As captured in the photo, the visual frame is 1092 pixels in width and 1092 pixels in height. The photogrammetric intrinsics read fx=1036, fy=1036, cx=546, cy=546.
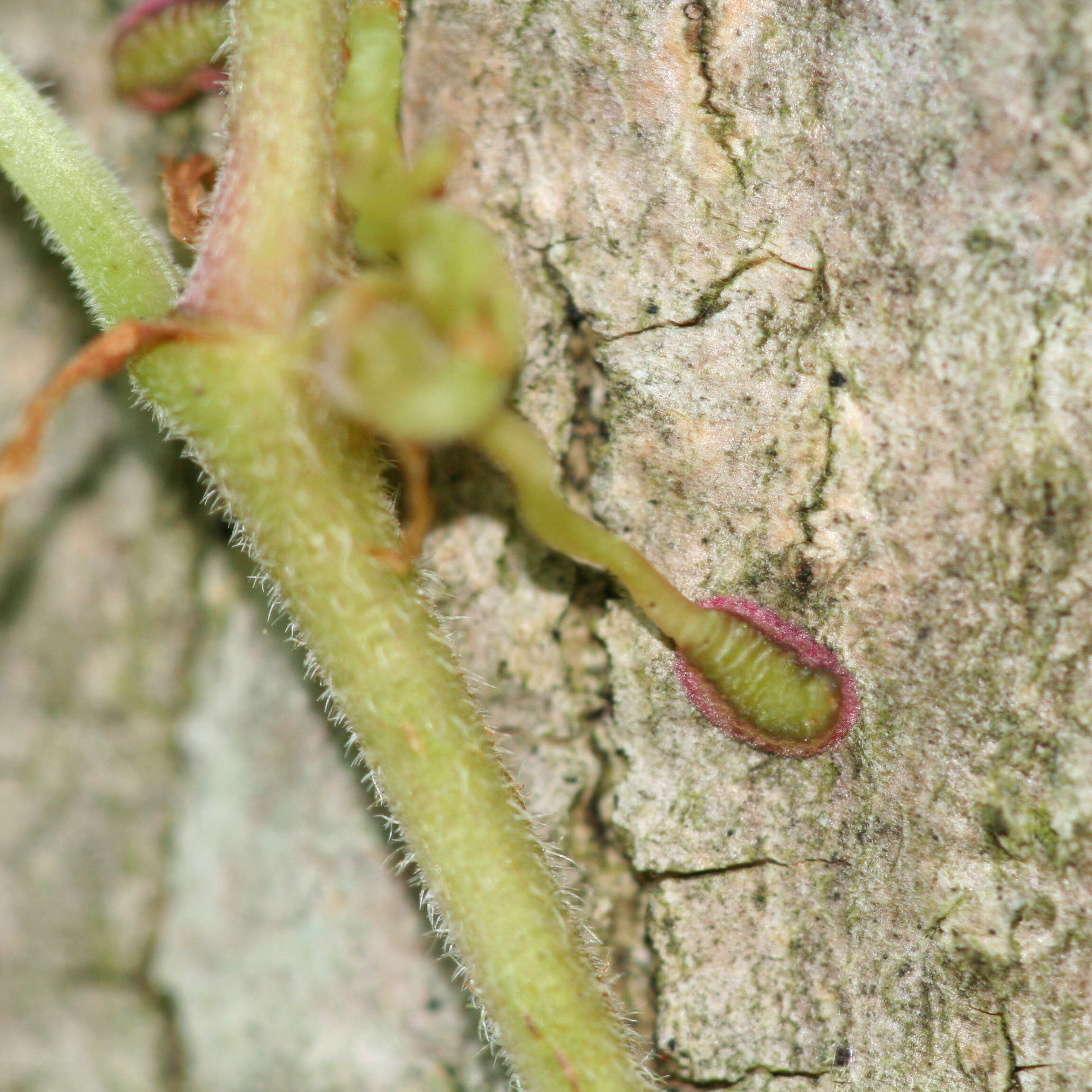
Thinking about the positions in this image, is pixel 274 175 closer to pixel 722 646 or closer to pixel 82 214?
pixel 82 214

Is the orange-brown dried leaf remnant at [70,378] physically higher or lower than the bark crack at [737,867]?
higher

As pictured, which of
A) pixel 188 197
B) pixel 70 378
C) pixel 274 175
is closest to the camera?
pixel 70 378

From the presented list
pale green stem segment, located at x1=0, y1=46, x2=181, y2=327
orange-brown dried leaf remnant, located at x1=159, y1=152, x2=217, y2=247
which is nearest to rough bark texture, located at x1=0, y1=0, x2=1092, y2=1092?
orange-brown dried leaf remnant, located at x1=159, y1=152, x2=217, y2=247

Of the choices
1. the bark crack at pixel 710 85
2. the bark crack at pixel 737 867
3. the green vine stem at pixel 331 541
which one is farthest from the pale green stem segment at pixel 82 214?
the bark crack at pixel 737 867

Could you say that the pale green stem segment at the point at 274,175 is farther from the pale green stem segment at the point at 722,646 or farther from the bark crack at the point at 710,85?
the bark crack at the point at 710,85

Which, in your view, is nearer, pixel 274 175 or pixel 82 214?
pixel 274 175

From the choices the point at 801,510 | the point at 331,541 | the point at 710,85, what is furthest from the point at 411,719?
the point at 710,85
